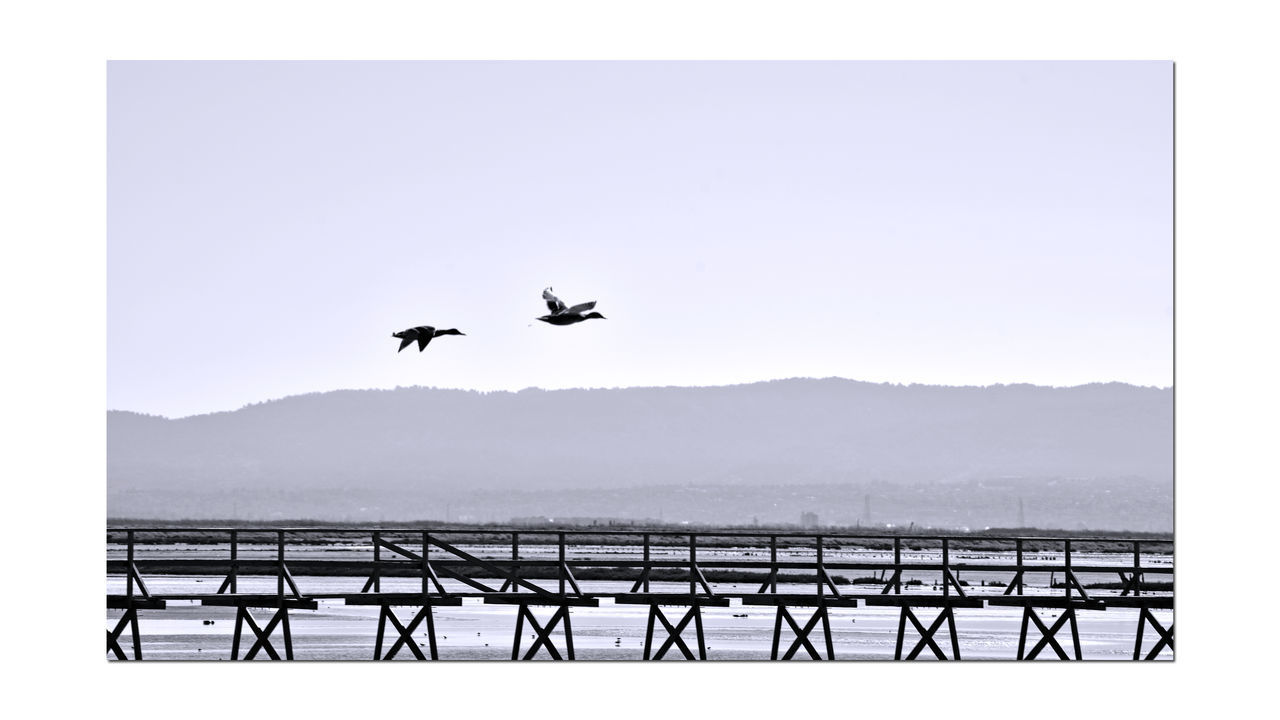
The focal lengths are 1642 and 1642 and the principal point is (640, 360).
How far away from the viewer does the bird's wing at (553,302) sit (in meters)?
15.9

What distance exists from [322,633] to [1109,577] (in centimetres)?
5315

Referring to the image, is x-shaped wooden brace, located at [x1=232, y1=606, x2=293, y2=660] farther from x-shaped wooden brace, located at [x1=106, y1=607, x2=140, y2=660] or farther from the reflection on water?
the reflection on water

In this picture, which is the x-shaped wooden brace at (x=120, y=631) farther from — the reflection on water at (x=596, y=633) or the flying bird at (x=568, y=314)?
the flying bird at (x=568, y=314)

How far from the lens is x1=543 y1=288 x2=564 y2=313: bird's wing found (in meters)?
15.9

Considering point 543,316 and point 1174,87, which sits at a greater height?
point 1174,87

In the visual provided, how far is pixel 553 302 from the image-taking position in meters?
16.0

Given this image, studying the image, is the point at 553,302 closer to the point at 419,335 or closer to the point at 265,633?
the point at 419,335

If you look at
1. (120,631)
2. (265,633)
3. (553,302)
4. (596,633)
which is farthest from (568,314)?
A: (596,633)

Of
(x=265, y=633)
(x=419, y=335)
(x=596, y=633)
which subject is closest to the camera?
(x=419, y=335)

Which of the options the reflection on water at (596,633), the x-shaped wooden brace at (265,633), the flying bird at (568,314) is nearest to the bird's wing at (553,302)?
the flying bird at (568,314)
